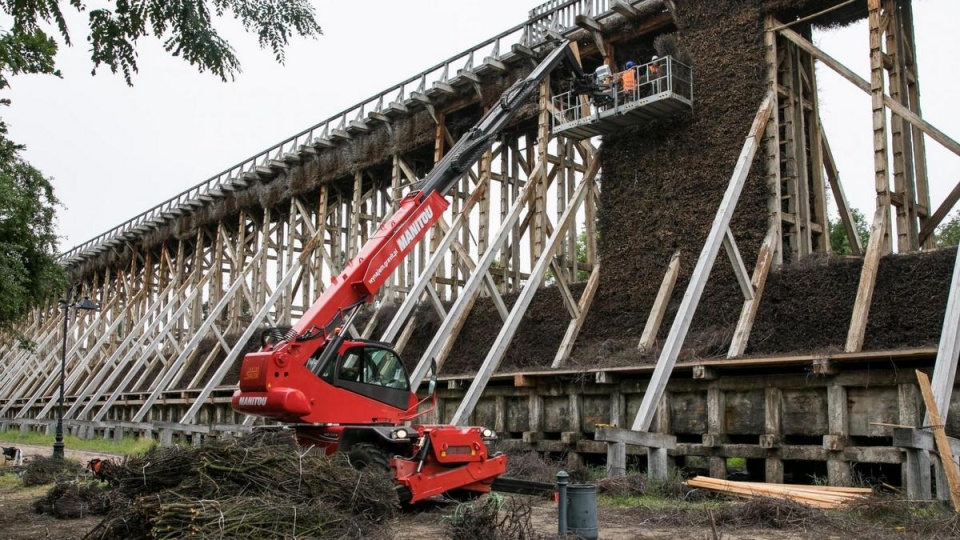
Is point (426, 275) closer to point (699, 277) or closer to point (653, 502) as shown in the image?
point (699, 277)

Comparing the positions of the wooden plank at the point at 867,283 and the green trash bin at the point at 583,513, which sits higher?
the wooden plank at the point at 867,283

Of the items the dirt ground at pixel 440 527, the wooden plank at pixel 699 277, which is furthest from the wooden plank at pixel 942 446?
the wooden plank at pixel 699 277

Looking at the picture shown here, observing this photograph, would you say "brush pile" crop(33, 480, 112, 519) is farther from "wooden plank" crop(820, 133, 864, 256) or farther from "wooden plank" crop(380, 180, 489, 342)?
"wooden plank" crop(820, 133, 864, 256)

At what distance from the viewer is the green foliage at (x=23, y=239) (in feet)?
47.1

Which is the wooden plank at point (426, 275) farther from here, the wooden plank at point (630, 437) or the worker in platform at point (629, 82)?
the wooden plank at point (630, 437)

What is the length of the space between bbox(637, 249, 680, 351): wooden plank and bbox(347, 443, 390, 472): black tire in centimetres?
682

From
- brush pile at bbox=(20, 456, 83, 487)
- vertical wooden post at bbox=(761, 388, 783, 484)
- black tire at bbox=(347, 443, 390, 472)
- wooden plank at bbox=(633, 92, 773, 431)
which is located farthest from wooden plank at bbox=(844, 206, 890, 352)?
brush pile at bbox=(20, 456, 83, 487)

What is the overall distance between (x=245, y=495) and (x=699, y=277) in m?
8.33

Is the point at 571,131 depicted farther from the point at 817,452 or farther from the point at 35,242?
the point at 35,242

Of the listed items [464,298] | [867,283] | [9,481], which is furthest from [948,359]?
[9,481]

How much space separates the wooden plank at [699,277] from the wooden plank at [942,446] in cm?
372

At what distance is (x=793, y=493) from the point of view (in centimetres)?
976

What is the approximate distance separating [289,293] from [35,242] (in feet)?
38.8

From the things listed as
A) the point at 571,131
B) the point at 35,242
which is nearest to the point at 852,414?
the point at 571,131
